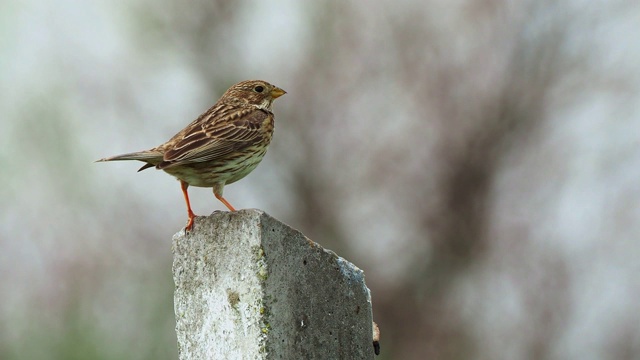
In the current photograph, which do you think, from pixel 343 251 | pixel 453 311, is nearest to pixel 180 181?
pixel 343 251

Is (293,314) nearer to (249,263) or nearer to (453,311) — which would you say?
(249,263)

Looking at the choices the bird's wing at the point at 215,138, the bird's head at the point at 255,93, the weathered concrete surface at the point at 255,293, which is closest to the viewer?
the weathered concrete surface at the point at 255,293

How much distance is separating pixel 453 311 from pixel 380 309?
1.16m

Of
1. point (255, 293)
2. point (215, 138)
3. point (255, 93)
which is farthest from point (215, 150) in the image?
point (255, 293)

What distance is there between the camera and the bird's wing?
6.35 meters

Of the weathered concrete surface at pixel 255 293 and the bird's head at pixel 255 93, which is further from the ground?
the bird's head at pixel 255 93

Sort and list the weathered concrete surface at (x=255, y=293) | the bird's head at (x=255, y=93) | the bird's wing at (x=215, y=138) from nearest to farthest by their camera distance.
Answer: the weathered concrete surface at (x=255, y=293) → the bird's wing at (x=215, y=138) → the bird's head at (x=255, y=93)

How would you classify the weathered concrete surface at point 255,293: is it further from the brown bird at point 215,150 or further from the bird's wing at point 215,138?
the bird's wing at point 215,138

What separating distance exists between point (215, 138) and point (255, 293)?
211cm

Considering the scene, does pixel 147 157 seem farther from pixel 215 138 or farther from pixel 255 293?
pixel 255 293

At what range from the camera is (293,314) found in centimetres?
480

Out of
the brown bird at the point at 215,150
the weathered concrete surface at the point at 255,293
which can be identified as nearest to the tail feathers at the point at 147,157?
the brown bird at the point at 215,150

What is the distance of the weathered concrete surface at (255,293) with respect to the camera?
470 centimetres

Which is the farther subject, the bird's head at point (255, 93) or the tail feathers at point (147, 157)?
the bird's head at point (255, 93)
